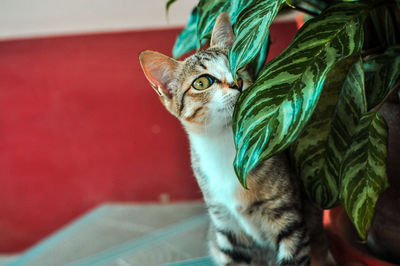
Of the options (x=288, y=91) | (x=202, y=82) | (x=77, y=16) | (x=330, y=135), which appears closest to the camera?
(x=288, y=91)

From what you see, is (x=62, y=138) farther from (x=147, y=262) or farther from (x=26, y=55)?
(x=147, y=262)

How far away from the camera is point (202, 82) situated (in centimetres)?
70

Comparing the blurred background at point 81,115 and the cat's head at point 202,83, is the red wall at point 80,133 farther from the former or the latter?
the cat's head at point 202,83

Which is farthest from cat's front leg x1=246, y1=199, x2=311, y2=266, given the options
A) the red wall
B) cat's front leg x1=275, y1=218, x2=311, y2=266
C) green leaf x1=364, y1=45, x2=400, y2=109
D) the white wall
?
the white wall

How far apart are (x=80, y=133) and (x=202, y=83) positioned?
3.64 ft

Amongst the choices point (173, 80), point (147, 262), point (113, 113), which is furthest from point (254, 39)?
point (113, 113)

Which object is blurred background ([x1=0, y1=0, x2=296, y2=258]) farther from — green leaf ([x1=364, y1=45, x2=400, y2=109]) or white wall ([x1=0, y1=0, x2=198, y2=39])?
green leaf ([x1=364, y1=45, x2=400, y2=109])

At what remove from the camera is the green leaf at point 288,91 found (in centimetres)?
43

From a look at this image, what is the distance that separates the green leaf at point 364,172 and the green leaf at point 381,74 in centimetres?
9

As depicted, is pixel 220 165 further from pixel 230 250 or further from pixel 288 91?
pixel 288 91

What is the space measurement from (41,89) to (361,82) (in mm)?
1419

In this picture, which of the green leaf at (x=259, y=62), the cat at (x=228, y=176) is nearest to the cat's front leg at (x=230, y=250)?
the cat at (x=228, y=176)

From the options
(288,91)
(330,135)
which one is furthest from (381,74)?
(288,91)

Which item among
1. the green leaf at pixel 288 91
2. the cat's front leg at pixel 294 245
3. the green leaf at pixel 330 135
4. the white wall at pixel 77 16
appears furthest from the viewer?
the white wall at pixel 77 16
